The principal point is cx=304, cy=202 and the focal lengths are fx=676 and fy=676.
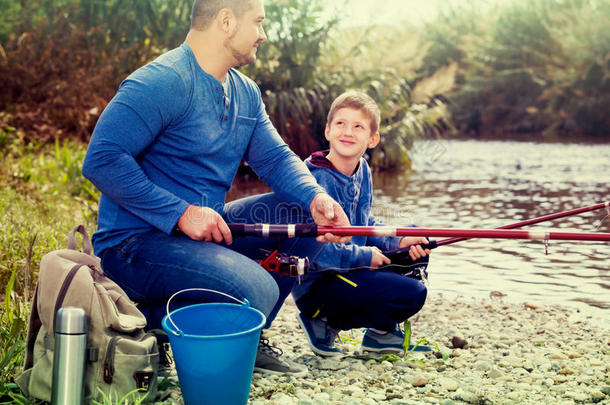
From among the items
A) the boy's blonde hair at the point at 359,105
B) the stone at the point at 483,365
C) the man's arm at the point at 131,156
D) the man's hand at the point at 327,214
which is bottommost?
the stone at the point at 483,365

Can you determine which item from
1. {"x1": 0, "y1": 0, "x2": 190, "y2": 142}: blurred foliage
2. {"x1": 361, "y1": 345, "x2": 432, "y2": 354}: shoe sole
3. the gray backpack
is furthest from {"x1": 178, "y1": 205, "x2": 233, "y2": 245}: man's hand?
{"x1": 0, "y1": 0, "x2": 190, "y2": 142}: blurred foliage

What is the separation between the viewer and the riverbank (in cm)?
238

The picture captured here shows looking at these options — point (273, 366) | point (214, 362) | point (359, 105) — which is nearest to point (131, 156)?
point (214, 362)

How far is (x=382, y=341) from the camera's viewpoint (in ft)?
9.77

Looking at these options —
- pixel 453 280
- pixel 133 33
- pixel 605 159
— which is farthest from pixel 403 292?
pixel 605 159

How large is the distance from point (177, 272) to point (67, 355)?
498 mm

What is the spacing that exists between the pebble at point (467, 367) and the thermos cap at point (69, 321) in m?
0.69

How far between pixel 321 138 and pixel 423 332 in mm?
7215

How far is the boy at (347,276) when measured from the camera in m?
2.84

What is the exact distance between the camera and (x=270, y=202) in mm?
2859

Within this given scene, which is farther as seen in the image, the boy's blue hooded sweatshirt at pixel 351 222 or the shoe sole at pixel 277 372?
the boy's blue hooded sweatshirt at pixel 351 222

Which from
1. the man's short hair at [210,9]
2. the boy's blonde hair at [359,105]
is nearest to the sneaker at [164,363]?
the man's short hair at [210,9]

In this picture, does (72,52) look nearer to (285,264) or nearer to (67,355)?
(285,264)

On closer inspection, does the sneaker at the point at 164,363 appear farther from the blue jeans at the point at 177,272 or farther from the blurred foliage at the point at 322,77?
the blurred foliage at the point at 322,77
